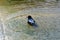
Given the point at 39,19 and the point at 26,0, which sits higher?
the point at 26,0

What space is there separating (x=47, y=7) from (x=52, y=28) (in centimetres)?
93

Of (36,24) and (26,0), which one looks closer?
(36,24)

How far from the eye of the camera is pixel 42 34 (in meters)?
2.81

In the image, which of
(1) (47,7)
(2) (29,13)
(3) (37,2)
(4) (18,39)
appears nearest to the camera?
(4) (18,39)

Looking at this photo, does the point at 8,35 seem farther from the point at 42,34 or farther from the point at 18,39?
the point at 42,34

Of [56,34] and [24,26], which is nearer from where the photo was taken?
[56,34]

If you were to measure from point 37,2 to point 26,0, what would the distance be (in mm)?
284

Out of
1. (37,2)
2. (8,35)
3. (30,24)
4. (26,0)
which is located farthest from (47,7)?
(8,35)

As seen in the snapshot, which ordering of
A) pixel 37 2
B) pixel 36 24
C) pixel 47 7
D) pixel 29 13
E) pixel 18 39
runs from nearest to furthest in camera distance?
1. pixel 18 39
2. pixel 36 24
3. pixel 29 13
4. pixel 47 7
5. pixel 37 2

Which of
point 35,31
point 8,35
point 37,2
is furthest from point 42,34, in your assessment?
point 37,2

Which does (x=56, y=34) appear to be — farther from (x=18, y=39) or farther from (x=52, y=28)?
(x=18, y=39)

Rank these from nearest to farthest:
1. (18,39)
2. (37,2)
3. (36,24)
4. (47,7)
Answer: (18,39) → (36,24) → (47,7) → (37,2)

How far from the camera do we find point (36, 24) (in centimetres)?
308

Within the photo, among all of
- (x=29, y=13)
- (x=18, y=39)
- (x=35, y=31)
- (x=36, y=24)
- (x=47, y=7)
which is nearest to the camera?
(x=18, y=39)
